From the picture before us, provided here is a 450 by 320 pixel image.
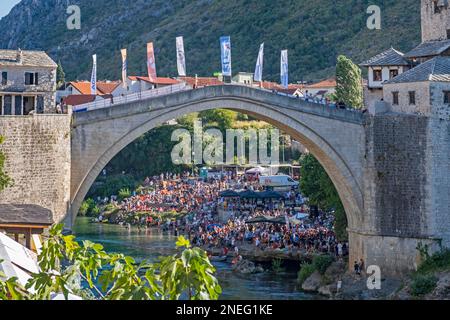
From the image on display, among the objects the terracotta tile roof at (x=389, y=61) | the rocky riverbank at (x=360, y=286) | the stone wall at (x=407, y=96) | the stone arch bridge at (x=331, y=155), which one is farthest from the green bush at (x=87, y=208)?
the stone wall at (x=407, y=96)

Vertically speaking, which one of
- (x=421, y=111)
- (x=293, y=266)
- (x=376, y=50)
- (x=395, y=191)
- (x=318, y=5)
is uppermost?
(x=318, y=5)

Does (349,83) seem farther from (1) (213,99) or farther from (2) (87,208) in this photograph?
(1) (213,99)

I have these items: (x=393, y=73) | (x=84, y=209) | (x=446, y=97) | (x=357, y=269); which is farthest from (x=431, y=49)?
(x=84, y=209)

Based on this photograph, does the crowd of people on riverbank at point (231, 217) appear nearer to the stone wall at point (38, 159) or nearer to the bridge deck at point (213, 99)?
the bridge deck at point (213, 99)

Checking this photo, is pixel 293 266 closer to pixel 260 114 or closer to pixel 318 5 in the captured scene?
pixel 260 114
